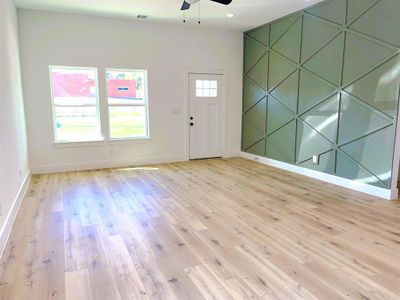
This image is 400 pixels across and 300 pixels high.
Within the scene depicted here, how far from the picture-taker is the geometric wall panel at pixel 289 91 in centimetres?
552

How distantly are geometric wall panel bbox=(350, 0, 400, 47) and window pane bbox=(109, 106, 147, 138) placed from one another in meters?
4.26

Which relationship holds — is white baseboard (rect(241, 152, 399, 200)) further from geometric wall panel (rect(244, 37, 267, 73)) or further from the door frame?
geometric wall panel (rect(244, 37, 267, 73))

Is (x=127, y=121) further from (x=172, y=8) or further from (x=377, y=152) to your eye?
(x=377, y=152)

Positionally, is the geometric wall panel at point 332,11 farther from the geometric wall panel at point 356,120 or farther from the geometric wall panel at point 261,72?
the geometric wall panel at point 261,72

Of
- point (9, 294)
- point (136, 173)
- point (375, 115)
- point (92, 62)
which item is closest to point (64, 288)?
point (9, 294)

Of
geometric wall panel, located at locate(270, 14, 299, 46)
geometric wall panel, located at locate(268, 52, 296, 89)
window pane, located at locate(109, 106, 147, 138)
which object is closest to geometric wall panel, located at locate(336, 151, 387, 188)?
geometric wall panel, located at locate(268, 52, 296, 89)

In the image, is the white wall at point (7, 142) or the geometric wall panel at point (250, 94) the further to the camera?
the geometric wall panel at point (250, 94)

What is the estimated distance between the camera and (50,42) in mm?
5410

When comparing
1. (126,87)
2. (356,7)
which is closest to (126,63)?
(126,87)

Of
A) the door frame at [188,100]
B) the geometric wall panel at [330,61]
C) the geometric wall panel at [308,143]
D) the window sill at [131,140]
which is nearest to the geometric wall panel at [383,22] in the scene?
the geometric wall panel at [330,61]

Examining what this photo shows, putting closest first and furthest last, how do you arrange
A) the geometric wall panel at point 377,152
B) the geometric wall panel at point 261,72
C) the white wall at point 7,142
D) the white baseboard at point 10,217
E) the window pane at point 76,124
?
the white baseboard at point 10,217 < the white wall at point 7,142 < the geometric wall panel at point 377,152 < the window pane at point 76,124 < the geometric wall panel at point 261,72

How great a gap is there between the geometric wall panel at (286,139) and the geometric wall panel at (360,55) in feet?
4.52

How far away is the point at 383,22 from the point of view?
3.97m

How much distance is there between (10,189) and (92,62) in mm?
3236
